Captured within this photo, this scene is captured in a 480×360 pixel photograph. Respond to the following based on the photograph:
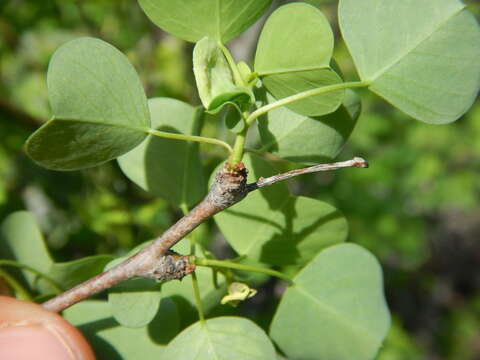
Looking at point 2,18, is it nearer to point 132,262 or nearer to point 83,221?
point 83,221

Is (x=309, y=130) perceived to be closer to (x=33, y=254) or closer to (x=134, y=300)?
(x=134, y=300)

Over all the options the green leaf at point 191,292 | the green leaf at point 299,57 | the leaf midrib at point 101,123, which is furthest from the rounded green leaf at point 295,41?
the green leaf at point 191,292

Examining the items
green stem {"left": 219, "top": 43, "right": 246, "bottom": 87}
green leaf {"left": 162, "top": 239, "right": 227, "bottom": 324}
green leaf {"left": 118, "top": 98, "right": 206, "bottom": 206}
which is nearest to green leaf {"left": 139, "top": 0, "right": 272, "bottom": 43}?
green stem {"left": 219, "top": 43, "right": 246, "bottom": 87}

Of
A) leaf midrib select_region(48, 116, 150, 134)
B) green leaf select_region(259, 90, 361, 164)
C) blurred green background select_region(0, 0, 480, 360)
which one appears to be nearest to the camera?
leaf midrib select_region(48, 116, 150, 134)

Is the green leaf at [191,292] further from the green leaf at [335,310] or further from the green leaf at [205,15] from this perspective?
the green leaf at [205,15]

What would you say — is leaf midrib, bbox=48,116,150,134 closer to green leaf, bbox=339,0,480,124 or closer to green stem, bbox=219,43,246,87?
green stem, bbox=219,43,246,87

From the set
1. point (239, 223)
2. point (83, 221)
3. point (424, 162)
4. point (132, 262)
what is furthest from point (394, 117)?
point (132, 262)
